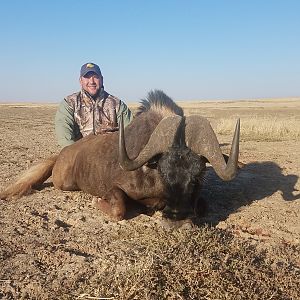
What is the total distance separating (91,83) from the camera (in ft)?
25.7

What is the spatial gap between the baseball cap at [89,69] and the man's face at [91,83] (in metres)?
0.06

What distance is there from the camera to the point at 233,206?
19.1 ft

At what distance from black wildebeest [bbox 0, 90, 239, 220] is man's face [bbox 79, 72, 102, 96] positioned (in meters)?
1.43

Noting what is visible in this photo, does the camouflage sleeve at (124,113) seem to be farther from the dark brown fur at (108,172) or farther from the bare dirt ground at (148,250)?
the bare dirt ground at (148,250)

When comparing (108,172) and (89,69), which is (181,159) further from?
(89,69)

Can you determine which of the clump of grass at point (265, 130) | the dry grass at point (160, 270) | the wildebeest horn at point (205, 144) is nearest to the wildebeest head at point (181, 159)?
the wildebeest horn at point (205, 144)

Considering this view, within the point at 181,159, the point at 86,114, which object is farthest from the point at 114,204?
the point at 86,114

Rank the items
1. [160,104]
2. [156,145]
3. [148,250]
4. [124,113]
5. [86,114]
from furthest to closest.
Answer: [124,113] < [86,114] < [160,104] < [156,145] < [148,250]

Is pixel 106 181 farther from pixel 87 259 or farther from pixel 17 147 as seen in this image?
pixel 17 147

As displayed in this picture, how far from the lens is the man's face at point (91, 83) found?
25.6ft

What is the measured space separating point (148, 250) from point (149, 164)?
145 cm

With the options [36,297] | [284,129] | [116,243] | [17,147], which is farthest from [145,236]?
[284,129]

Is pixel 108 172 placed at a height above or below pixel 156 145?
below

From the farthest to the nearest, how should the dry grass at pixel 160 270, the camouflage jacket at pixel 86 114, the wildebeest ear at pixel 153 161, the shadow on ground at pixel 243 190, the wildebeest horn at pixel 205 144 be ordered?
the camouflage jacket at pixel 86 114 < the shadow on ground at pixel 243 190 < the wildebeest ear at pixel 153 161 < the wildebeest horn at pixel 205 144 < the dry grass at pixel 160 270
